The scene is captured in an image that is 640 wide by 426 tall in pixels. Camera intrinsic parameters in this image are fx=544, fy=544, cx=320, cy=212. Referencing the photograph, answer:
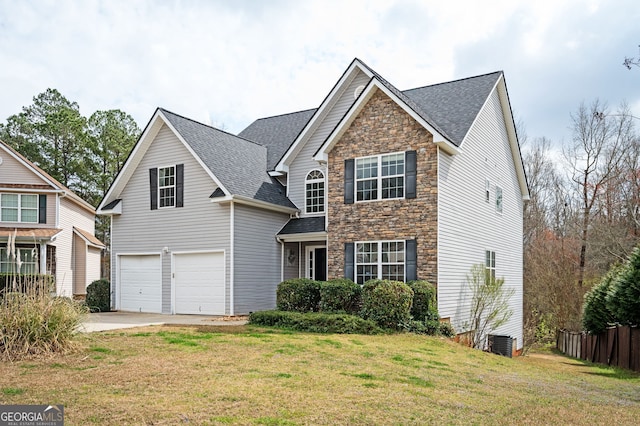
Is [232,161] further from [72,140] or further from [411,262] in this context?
[72,140]

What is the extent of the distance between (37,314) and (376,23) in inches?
345

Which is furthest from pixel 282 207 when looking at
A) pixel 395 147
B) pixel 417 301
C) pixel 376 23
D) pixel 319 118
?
pixel 376 23

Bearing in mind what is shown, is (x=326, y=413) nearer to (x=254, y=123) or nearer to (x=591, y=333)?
(x=591, y=333)

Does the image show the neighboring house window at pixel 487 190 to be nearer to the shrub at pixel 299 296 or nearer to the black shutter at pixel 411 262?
the black shutter at pixel 411 262

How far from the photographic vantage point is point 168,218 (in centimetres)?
1930

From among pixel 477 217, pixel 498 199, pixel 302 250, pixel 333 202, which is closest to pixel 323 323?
pixel 333 202

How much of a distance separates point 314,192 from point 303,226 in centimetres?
148

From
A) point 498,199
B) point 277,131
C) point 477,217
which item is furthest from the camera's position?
point 277,131

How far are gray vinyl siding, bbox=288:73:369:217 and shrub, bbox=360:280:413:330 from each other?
6380mm

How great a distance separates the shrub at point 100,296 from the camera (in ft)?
66.4

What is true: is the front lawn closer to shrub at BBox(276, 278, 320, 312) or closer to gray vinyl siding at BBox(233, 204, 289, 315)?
shrub at BBox(276, 278, 320, 312)

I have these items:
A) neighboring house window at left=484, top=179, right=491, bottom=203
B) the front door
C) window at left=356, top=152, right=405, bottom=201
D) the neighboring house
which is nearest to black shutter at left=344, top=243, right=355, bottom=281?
window at left=356, top=152, right=405, bottom=201

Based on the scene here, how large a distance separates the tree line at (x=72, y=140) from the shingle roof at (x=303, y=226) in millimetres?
24347

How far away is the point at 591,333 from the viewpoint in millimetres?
18844
